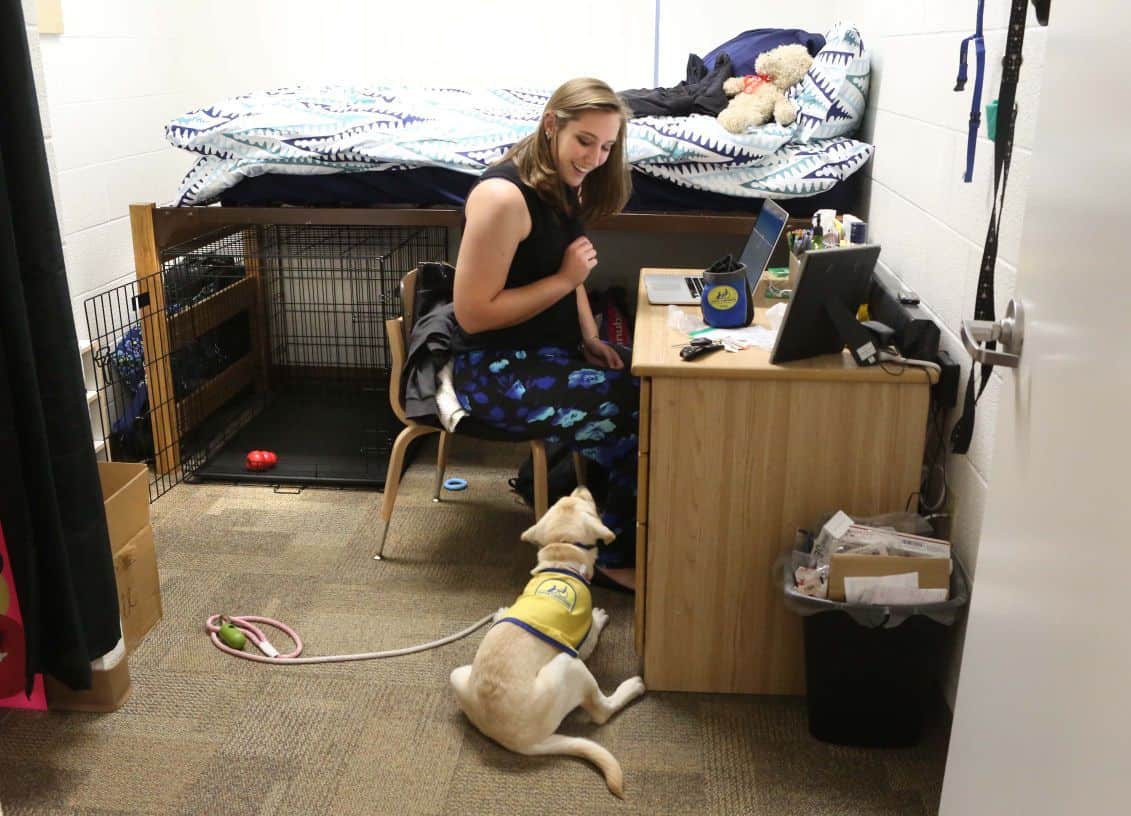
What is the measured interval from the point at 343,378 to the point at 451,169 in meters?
1.31

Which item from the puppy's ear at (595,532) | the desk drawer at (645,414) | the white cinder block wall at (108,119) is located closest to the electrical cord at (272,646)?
the puppy's ear at (595,532)

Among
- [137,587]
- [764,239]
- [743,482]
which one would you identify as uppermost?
[764,239]

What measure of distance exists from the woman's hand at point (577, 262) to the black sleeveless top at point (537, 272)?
0.03m

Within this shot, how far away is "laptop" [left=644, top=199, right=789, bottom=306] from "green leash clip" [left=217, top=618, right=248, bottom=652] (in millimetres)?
1228

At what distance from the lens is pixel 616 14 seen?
4.06m

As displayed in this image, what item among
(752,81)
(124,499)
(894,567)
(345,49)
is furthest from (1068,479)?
(345,49)

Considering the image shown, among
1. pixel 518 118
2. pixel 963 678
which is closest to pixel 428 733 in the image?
pixel 963 678

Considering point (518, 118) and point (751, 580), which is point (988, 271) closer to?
point (751, 580)

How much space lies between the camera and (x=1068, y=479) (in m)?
1.08

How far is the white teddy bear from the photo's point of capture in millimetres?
3084

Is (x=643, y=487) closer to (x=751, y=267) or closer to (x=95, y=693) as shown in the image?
(x=751, y=267)

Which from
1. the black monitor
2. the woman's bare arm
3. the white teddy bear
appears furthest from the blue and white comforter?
the black monitor

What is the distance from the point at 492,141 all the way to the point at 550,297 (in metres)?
0.74

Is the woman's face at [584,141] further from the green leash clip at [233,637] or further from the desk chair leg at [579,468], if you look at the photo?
the green leash clip at [233,637]
